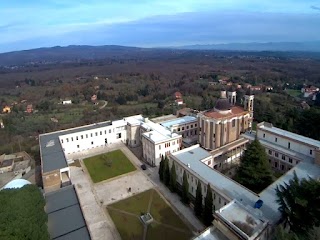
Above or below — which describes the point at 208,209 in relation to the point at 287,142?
below

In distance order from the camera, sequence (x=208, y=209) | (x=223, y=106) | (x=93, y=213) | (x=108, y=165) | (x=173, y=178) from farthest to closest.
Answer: (x=108, y=165) < (x=223, y=106) < (x=173, y=178) < (x=93, y=213) < (x=208, y=209)

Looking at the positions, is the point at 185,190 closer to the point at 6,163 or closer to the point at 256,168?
the point at 256,168

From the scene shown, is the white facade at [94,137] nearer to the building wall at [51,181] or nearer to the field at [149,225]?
the building wall at [51,181]

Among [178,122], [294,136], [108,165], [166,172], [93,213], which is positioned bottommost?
[93,213]

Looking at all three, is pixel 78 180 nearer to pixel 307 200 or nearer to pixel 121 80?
pixel 307 200

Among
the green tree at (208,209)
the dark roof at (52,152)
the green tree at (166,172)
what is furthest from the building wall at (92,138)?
the green tree at (208,209)

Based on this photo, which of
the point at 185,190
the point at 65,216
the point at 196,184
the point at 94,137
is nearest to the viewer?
the point at 65,216

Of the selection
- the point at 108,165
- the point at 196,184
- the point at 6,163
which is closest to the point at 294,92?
the point at 196,184

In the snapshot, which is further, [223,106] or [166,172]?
[223,106]

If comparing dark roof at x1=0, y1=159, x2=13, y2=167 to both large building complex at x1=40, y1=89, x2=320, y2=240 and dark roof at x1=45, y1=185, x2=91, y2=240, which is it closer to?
large building complex at x1=40, y1=89, x2=320, y2=240
